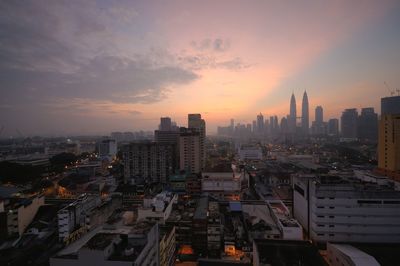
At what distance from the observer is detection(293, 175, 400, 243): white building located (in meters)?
11.9

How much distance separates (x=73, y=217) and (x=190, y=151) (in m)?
14.6

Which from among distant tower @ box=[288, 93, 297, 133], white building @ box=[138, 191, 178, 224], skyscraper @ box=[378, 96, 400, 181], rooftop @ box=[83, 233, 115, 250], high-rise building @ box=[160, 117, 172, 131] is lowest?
white building @ box=[138, 191, 178, 224]

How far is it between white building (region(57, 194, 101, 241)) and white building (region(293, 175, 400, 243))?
12501mm

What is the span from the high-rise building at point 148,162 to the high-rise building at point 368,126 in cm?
5755

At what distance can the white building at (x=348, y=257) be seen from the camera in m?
8.62

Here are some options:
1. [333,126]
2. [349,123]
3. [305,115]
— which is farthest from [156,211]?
[305,115]

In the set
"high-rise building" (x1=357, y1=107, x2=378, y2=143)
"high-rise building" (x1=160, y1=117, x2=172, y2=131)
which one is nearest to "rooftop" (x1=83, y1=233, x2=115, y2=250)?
"high-rise building" (x1=160, y1=117, x2=172, y2=131)

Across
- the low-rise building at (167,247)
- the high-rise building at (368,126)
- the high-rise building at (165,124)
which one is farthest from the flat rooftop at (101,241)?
the high-rise building at (368,126)

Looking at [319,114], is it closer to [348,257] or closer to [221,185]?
[221,185]

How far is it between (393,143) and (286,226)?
1678 cm

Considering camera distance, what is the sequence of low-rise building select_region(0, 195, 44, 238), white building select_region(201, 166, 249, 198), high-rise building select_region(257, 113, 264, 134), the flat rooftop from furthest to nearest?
high-rise building select_region(257, 113, 264, 134)
white building select_region(201, 166, 249, 198)
low-rise building select_region(0, 195, 44, 238)
the flat rooftop

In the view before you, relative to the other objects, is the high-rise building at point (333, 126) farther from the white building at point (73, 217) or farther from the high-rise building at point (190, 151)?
the white building at point (73, 217)

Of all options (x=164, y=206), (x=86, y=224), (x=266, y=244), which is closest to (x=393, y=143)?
(x=266, y=244)

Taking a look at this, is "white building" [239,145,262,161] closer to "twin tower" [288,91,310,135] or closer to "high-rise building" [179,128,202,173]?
"high-rise building" [179,128,202,173]
